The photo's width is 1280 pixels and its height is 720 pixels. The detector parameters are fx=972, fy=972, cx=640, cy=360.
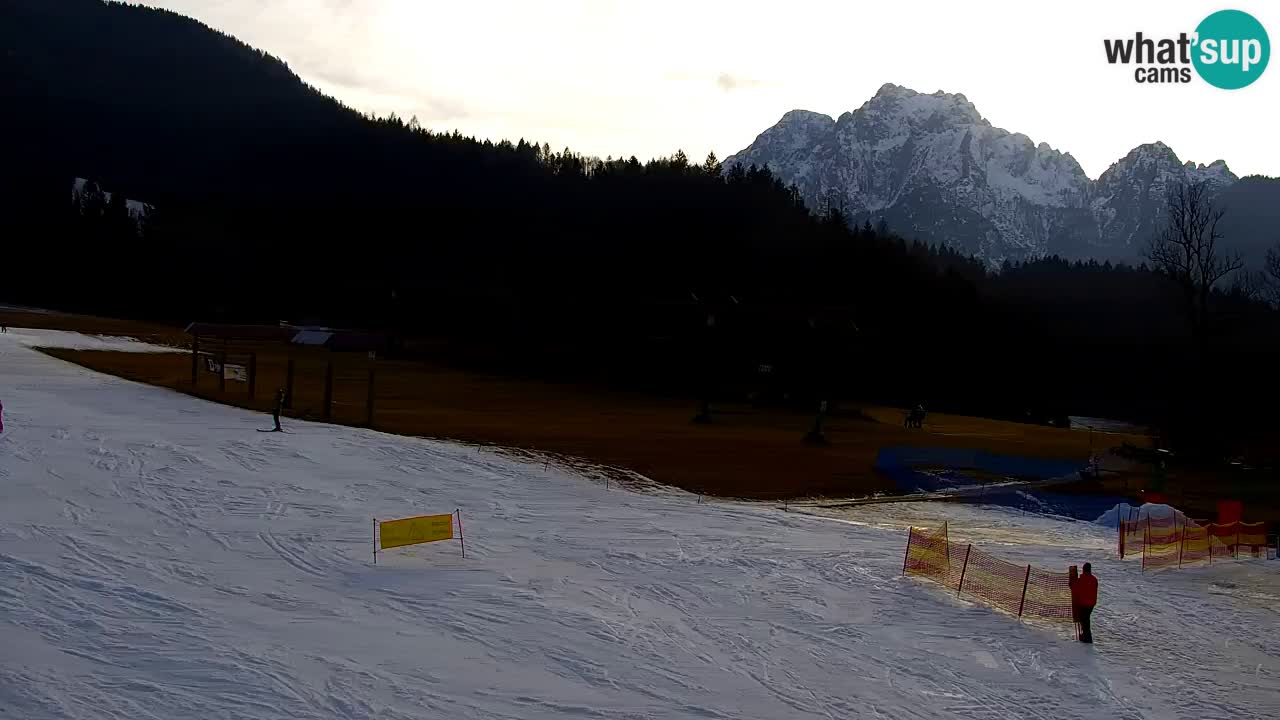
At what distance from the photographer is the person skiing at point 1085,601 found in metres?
17.7

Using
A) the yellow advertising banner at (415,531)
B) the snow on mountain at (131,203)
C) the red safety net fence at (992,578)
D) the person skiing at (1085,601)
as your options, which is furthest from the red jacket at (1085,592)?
the snow on mountain at (131,203)

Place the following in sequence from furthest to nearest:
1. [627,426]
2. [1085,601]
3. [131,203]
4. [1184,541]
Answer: [131,203]
[627,426]
[1184,541]
[1085,601]

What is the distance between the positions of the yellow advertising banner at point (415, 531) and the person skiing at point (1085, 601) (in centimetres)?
1257

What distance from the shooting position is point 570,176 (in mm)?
153500

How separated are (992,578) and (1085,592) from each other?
12.8ft

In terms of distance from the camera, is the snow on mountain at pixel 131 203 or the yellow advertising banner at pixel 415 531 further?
the snow on mountain at pixel 131 203

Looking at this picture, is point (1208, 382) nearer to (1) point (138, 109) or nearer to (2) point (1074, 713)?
(2) point (1074, 713)

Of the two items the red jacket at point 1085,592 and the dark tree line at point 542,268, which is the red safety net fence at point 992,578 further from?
the dark tree line at point 542,268

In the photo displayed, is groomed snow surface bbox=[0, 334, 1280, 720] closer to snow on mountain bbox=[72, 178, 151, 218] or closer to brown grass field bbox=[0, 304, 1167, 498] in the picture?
brown grass field bbox=[0, 304, 1167, 498]

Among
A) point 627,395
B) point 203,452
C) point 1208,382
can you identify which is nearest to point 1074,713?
point 203,452

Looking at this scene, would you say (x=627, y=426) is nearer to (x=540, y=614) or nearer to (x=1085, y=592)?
(x=540, y=614)

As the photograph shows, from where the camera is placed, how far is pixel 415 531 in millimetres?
21594

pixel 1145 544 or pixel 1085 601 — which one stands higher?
pixel 1085 601

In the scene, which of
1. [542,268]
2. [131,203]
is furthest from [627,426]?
[131,203]
